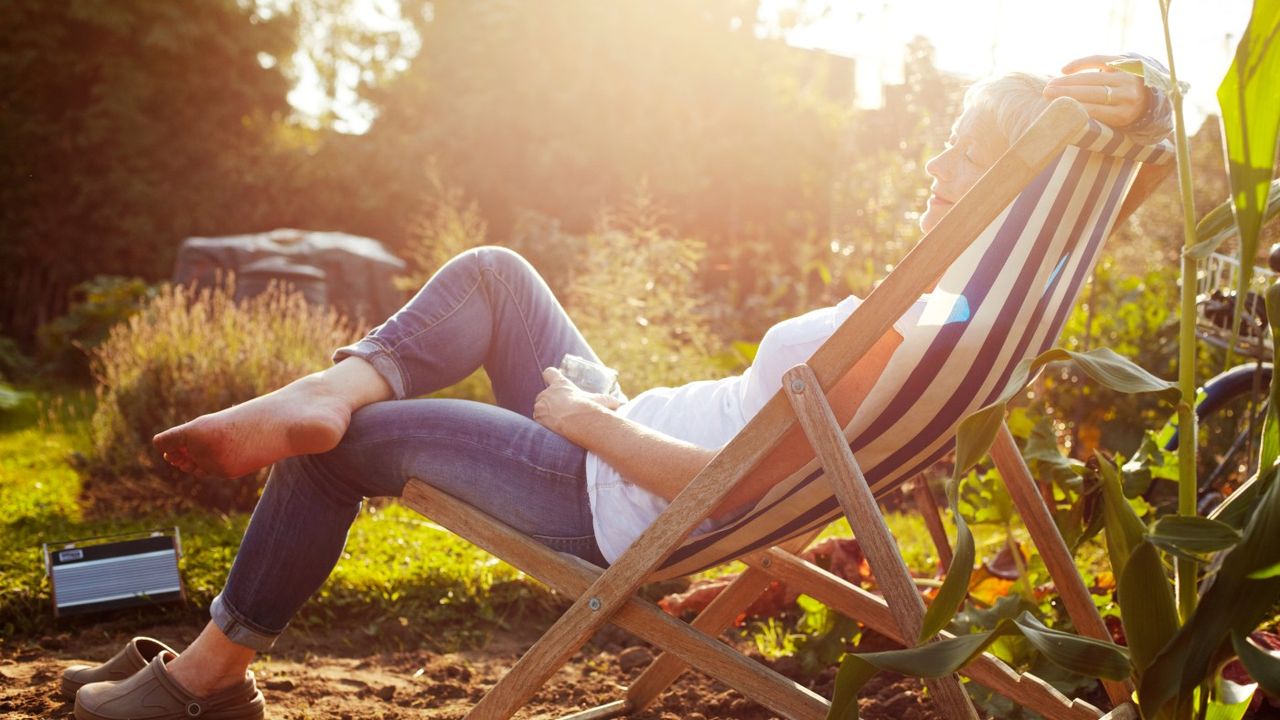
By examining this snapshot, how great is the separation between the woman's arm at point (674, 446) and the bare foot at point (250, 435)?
0.44 metres

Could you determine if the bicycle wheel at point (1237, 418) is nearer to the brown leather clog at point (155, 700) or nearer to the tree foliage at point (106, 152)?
the brown leather clog at point (155, 700)

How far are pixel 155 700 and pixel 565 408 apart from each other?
97 cm

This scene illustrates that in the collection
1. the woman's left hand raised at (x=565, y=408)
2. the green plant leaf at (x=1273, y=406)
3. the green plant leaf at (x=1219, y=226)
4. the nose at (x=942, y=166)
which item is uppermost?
the nose at (x=942, y=166)

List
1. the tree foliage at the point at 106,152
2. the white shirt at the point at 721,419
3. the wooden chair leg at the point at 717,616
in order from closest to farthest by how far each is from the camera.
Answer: the white shirt at the point at 721,419 < the wooden chair leg at the point at 717,616 < the tree foliage at the point at 106,152

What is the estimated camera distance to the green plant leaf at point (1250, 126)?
47.6 inches

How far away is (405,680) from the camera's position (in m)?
2.71

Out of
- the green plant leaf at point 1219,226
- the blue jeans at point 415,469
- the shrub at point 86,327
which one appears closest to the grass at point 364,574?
the blue jeans at point 415,469

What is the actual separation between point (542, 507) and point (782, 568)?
0.61m

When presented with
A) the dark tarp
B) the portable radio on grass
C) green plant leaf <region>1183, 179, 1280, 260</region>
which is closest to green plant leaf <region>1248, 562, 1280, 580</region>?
green plant leaf <region>1183, 179, 1280, 260</region>

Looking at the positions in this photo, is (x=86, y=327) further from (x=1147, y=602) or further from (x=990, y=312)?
(x=1147, y=602)

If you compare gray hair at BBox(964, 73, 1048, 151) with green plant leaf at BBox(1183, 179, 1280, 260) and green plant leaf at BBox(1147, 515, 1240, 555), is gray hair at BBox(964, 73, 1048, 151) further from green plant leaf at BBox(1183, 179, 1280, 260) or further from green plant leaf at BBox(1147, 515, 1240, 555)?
green plant leaf at BBox(1147, 515, 1240, 555)

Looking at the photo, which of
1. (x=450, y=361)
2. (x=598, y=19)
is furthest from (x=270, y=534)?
(x=598, y=19)

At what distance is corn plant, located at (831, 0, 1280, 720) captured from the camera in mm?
1214

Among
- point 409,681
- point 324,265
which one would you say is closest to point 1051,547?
point 409,681
